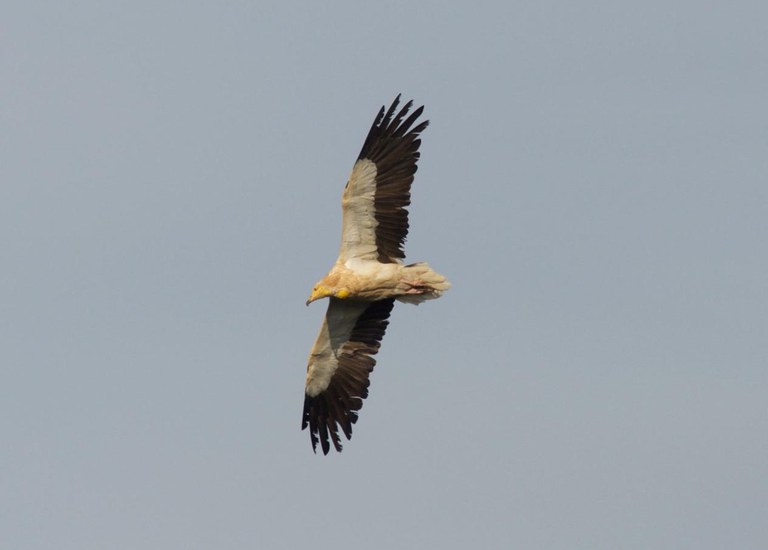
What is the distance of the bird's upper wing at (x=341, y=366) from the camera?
34938 mm

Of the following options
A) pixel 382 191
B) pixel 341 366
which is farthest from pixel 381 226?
pixel 341 366

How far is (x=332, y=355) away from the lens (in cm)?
3525

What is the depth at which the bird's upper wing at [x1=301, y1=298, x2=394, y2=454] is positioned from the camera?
34.9 metres

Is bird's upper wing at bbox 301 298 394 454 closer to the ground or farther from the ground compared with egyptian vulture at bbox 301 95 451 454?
closer to the ground

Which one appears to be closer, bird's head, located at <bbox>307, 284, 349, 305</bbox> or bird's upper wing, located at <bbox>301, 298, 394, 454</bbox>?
bird's head, located at <bbox>307, 284, 349, 305</bbox>

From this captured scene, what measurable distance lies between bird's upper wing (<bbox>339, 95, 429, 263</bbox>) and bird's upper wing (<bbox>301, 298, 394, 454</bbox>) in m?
1.57

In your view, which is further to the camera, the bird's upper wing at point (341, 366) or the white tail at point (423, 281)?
the bird's upper wing at point (341, 366)

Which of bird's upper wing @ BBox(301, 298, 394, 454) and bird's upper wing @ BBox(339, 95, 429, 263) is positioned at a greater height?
bird's upper wing @ BBox(339, 95, 429, 263)

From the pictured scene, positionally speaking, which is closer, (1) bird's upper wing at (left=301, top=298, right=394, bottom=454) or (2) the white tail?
(2) the white tail

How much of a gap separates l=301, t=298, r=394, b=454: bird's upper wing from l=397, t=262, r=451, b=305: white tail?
130 cm

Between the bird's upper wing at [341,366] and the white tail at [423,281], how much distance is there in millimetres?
1303

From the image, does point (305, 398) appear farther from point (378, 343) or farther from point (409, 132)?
point (409, 132)

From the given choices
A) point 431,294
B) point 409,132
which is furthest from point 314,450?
point 409,132

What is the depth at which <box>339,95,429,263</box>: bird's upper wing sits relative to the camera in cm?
3350
